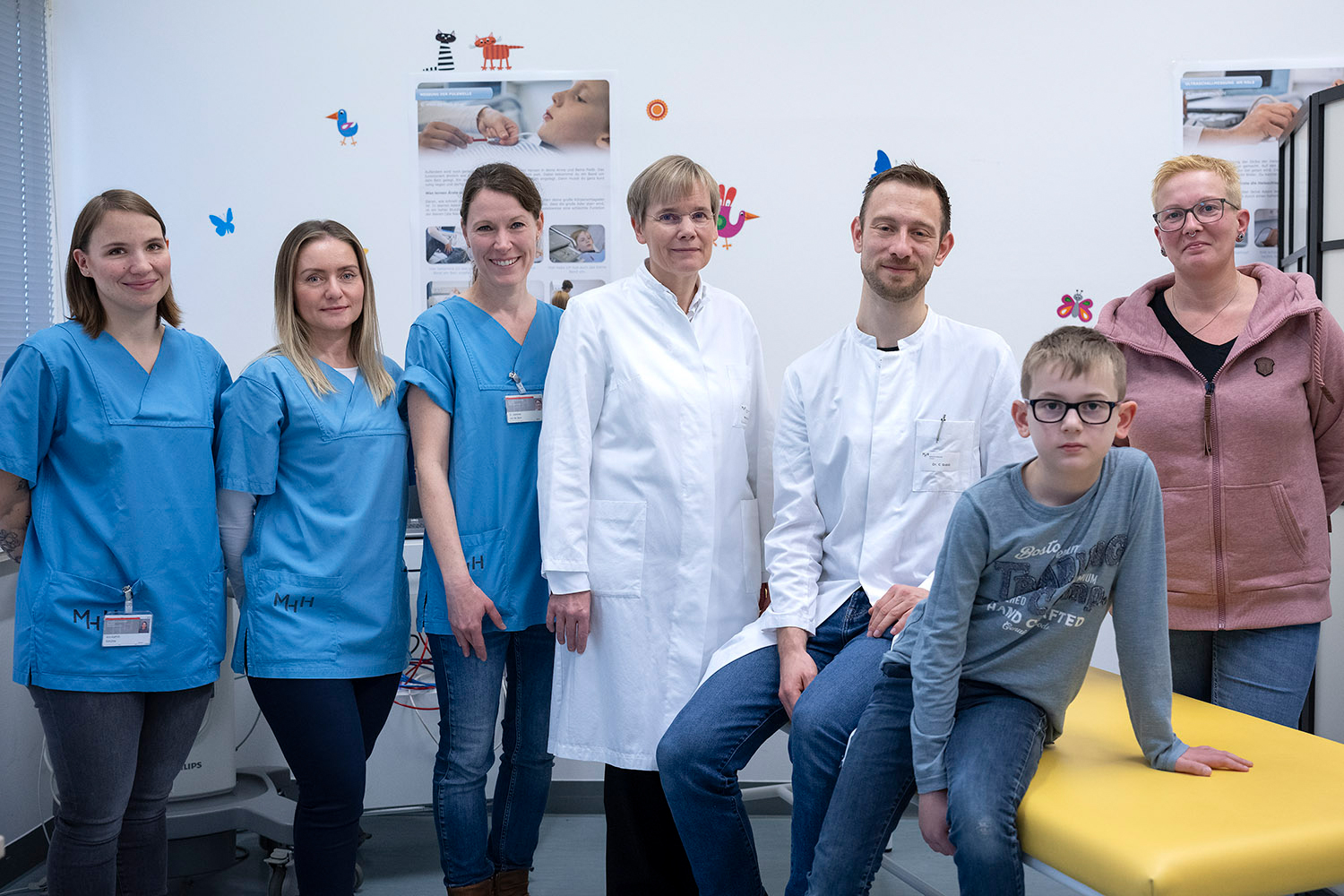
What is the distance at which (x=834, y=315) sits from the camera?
9.52ft

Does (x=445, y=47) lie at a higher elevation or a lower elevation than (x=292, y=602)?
higher

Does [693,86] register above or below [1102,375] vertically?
above

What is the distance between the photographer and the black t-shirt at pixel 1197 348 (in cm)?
176

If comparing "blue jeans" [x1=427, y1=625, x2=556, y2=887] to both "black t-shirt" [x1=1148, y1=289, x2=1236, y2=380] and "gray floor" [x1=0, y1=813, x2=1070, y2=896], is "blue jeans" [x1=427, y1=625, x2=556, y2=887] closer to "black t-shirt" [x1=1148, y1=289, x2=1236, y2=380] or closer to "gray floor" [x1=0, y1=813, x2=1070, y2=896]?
"gray floor" [x1=0, y1=813, x2=1070, y2=896]

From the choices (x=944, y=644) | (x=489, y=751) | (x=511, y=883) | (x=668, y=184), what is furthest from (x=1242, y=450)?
(x=511, y=883)

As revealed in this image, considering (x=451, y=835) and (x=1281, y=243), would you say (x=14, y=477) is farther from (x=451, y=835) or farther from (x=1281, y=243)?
(x=1281, y=243)

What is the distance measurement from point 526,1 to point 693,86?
Answer: 539 mm

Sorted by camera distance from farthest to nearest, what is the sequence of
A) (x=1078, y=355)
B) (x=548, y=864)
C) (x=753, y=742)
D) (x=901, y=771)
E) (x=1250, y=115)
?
(x=1250, y=115), (x=548, y=864), (x=753, y=742), (x=901, y=771), (x=1078, y=355)

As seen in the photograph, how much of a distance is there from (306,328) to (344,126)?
1202 mm

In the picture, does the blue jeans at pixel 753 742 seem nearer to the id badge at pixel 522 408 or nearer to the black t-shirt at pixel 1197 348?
Answer: the id badge at pixel 522 408

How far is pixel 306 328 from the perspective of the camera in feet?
6.37

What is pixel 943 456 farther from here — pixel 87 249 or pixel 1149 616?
pixel 87 249

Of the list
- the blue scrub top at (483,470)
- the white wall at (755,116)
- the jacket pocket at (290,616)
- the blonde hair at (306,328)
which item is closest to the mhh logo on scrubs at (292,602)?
the jacket pocket at (290,616)

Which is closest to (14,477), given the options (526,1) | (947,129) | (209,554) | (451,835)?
(209,554)
